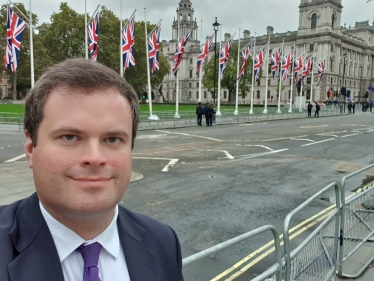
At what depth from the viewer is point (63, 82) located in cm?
124

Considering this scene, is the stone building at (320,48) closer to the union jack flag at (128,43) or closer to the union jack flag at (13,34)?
the union jack flag at (128,43)

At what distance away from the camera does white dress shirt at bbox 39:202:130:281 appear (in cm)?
120

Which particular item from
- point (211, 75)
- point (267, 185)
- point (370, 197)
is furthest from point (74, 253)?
point (211, 75)

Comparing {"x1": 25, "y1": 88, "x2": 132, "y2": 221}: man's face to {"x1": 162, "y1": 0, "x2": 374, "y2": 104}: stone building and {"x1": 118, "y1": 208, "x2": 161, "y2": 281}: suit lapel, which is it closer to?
{"x1": 118, "y1": 208, "x2": 161, "y2": 281}: suit lapel

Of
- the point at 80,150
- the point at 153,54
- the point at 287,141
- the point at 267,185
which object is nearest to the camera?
the point at 80,150

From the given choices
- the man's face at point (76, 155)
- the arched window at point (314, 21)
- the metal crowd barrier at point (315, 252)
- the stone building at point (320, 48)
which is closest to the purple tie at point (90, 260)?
the man's face at point (76, 155)

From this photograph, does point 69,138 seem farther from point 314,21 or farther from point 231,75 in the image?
point 314,21

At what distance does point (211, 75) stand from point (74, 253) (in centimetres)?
7843

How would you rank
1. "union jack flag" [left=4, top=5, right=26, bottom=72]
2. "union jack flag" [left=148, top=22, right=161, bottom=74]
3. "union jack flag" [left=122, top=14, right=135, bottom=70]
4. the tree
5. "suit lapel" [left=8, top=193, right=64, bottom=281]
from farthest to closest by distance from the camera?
the tree < "union jack flag" [left=148, top=22, right=161, bottom=74] < "union jack flag" [left=122, top=14, right=135, bottom=70] < "union jack flag" [left=4, top=5, right=26, bottom=72] < "suit lapel" [left=8, top=193, right=64, bottom=281]

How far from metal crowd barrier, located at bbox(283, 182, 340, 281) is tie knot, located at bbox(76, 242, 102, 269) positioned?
88.9 inches

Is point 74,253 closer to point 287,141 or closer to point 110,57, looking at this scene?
point 287,141

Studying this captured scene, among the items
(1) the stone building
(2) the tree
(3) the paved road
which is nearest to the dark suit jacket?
(3) the paved road

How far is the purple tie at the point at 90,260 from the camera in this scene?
46.6 inches

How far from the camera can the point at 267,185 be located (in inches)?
367
